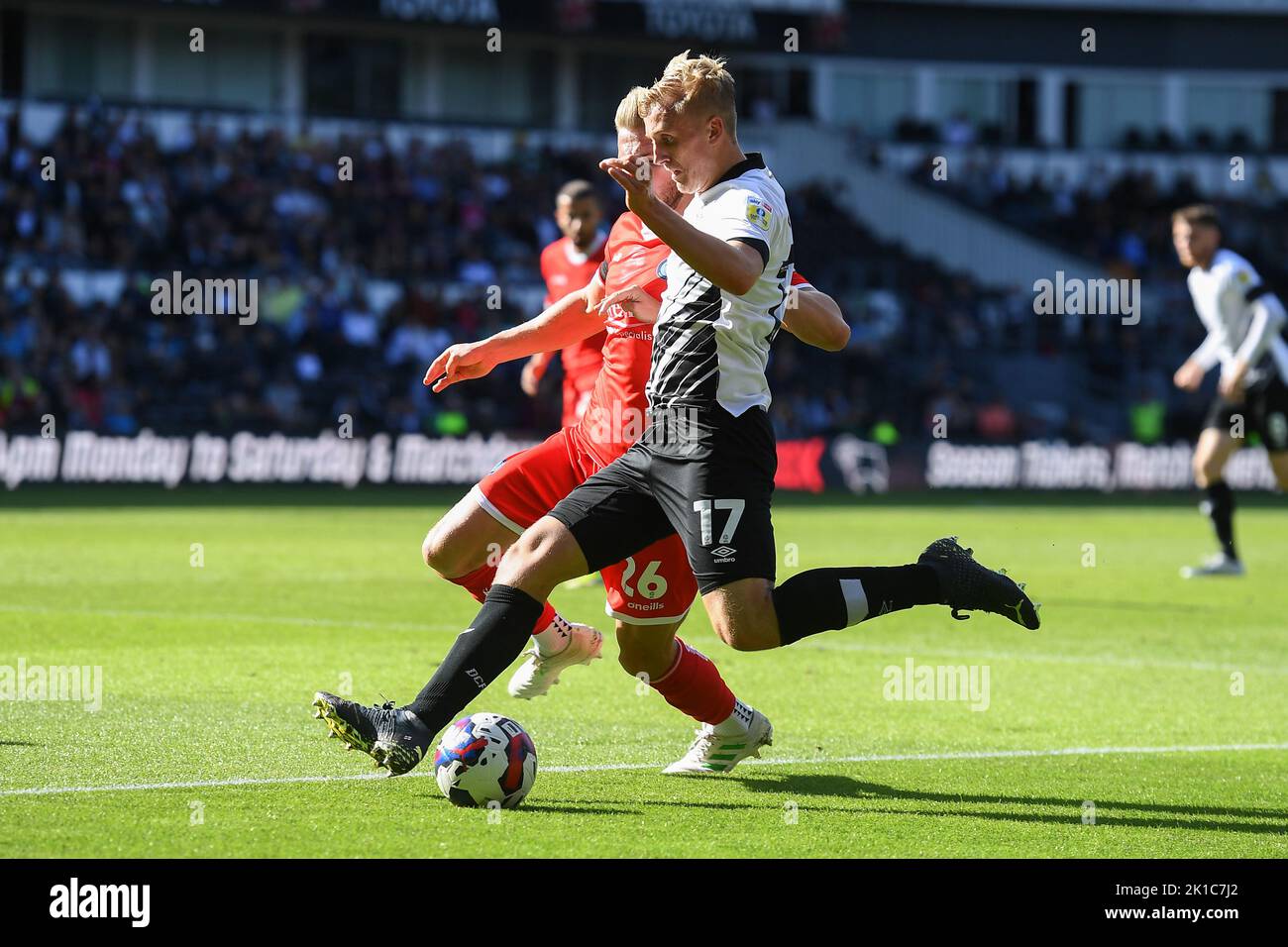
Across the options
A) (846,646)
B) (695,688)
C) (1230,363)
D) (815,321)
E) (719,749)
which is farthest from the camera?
(1230,363)

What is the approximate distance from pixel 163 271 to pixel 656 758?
981 inches

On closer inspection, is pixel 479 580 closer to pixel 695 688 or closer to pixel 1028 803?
pixel 695 688

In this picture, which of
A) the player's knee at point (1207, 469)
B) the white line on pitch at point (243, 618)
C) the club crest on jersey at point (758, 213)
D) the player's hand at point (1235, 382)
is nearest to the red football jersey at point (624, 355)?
the club crest on jersey at point (758, 213)

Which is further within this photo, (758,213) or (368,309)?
(368,309)

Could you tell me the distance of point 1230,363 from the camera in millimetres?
15727

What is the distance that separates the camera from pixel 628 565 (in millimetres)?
6641

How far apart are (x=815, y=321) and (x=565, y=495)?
3.84ft

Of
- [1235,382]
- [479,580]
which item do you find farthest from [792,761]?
[1235,382]

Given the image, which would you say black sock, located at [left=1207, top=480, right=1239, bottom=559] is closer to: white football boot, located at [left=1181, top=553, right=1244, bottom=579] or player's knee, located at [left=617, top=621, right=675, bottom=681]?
white football boot, located at [left=1181, top=553, right=1244, bottom=579]

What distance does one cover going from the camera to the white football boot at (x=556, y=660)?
7582 millimetres

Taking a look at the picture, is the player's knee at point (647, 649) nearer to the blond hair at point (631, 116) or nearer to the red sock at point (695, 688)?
the red sock at point (695, 688)

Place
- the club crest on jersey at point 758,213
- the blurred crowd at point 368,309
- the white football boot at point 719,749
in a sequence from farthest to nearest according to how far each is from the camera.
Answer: the blurred crowd at point 368,309 → the white football boot at point 719,749 → the club crest on jersey at point 758,213

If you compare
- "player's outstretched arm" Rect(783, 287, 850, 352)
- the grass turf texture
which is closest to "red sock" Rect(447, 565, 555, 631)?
the grass turf texture
